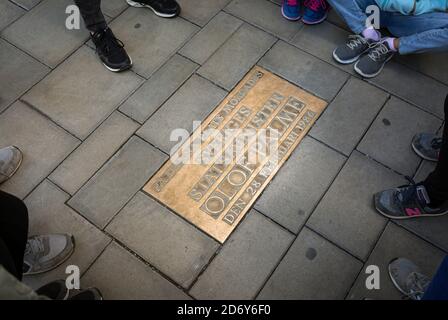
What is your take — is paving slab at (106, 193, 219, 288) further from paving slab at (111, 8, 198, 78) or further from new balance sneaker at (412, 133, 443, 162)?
new balance sneaker at (412, 133, 443, 162)

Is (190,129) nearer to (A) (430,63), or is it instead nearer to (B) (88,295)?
(B) (88,295)

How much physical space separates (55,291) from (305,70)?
2.02m

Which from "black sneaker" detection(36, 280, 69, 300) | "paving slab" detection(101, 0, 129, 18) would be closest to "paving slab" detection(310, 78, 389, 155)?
"black sneaker" detection(36, 280, 69, 300)

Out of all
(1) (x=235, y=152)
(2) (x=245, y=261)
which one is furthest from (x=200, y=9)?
(2) (x=245, y=261)

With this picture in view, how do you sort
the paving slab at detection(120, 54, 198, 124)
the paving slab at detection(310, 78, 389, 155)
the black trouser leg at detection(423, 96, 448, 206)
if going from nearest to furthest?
the black trouser leg at detection(423, 96, 448, 206), the paving slab at detection(310, 78, 389, 155), the paving slab at detection(120, 54, 198, 124)

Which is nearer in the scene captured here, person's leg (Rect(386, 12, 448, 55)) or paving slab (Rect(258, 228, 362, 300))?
paving slab (Rect(258, 228, 362, 300))

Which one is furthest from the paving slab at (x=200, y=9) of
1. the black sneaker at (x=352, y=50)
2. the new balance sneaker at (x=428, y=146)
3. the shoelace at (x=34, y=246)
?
the shoelace at (x=34, y=246)

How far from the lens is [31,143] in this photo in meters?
2.28

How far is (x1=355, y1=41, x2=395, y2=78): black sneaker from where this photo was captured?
250 centimetres

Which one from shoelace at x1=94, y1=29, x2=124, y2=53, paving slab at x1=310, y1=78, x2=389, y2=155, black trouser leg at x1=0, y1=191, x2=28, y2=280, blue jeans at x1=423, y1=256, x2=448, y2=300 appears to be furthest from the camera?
shoelace at x1=94, y1=29, x2=124, y2=53

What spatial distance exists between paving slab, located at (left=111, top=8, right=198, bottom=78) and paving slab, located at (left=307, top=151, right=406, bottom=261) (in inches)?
57.2
